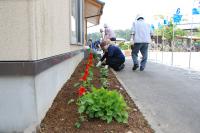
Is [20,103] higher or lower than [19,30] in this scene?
lower

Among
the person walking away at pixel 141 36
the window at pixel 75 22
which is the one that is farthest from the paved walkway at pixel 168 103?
the person walking away at pixel 141 36

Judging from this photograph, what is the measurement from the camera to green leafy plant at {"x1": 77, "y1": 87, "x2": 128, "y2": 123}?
390 centimetres

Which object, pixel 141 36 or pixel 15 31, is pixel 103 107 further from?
pixel 141 36

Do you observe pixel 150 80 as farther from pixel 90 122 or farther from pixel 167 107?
pixel 90 122

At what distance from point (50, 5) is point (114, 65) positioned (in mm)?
6051

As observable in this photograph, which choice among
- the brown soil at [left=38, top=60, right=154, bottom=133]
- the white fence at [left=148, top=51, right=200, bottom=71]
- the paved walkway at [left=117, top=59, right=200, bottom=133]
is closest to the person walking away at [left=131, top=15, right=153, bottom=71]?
the paved walkway at [left=117, top=59, right=200, bottom=133]

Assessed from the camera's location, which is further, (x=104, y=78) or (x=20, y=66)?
(x=104, y=78)

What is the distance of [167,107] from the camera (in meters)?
5.50

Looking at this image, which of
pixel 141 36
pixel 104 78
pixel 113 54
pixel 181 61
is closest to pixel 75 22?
pixel 113 54

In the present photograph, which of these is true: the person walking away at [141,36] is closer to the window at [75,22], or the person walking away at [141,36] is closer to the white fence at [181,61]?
the window at [75,22]

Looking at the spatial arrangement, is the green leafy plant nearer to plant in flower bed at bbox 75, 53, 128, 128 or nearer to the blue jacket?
plant in flower bed at bbox 75, 53, 128, 128

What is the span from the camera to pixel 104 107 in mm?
3912

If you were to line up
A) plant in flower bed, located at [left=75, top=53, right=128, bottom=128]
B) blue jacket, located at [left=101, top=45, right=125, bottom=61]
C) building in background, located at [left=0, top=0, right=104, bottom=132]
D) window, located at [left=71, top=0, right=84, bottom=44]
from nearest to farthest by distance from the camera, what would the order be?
1. building in background, located at [left=0, top=0, right=104, bottom=132]
2. plant in flower bed, located at [left=75, top=53, right=128, bottom=128]
3. window, located at [left=71, top=0, right=84, bottom=44]
4. blue jacket, located at [left=101, top=45, right=125, bottom=61]

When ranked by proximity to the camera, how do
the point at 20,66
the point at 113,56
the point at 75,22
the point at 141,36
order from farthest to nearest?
the point at 141,36 → the point at 113,56 → the point at 75,22 → the point at 20,66
